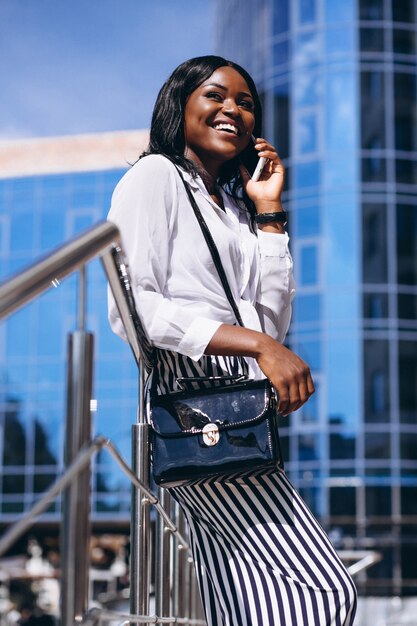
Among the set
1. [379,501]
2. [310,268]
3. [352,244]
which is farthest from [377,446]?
[352,244]

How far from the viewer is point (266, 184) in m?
2.63

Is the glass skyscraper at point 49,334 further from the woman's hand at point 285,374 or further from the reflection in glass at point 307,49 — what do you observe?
the woman's hand at point 285,374

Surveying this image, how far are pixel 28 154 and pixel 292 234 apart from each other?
12.1 meters

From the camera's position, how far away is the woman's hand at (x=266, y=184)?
2590 millimetres

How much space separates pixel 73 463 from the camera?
1548 millimetres

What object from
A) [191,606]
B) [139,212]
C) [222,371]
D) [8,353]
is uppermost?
[8,353]

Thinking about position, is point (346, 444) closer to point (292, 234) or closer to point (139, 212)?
point (292, 234)

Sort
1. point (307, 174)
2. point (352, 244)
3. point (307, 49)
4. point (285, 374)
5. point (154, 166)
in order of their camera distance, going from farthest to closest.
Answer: point (307, 49) → point (307, 174) → point (352, 244) → point (154, 166) → point (285, 374)

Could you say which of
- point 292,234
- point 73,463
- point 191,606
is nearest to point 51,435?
point 292,234

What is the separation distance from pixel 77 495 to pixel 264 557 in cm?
69

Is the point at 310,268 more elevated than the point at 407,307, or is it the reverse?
the point at 310,268

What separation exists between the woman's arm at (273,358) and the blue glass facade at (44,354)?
27.0m

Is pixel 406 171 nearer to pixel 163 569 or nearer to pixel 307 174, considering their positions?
pixel 307 174

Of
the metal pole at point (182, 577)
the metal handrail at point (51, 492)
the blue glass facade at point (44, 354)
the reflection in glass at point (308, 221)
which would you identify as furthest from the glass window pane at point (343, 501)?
the metal handrail at point (51, 492)
